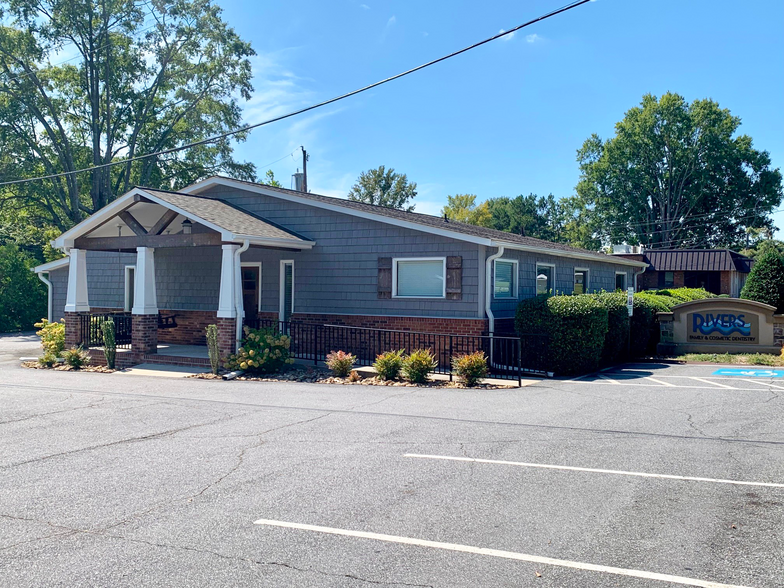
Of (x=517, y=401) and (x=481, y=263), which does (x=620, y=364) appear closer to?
(x=481, y=263)

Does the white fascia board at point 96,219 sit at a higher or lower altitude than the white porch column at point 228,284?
higher

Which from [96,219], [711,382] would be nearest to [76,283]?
[96,219]

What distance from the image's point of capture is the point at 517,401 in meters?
11.5

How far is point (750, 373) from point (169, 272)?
16325 mm

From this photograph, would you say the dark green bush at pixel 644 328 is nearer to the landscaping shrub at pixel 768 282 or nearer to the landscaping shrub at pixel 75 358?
the landscaping shrub at pixel 768 282

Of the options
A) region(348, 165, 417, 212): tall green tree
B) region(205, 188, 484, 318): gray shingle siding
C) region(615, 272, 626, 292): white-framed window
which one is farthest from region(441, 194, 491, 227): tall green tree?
region(205, 188, 484, 318): gray shingle siding

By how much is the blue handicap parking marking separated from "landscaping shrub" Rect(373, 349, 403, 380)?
746 centimetres

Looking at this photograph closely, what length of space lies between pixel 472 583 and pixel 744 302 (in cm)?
1798

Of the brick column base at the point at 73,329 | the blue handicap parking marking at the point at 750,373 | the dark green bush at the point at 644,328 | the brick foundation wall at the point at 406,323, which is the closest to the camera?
the blue handicap parking marking at the point at 750,373

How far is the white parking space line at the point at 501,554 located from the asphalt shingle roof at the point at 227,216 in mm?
11226

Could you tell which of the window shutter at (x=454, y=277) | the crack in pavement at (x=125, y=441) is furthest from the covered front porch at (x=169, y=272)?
the crack in pavement at (x=125, y=441)

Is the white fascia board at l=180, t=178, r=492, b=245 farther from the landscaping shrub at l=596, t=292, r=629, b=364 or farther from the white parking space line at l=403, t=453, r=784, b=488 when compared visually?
the white parking space line at l=403, t=453, r=784, b=488

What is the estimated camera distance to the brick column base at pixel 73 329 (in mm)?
18656

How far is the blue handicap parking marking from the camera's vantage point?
15219 millimetres
